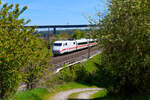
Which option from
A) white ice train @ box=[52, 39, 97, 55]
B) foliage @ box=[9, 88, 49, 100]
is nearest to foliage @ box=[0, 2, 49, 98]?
foliage @ box=[9, 88, 49, 100]

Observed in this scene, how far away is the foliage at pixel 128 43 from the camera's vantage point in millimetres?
13555

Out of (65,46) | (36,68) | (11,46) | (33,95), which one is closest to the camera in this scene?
(11,46)

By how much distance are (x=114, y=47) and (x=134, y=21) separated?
262 centimetres

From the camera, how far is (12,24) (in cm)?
1392

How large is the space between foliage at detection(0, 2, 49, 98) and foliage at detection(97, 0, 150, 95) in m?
5.43

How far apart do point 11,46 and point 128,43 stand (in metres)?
7.59

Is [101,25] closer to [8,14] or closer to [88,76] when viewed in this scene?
[8,14]

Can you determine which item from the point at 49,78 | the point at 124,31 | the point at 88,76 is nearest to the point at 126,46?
the point at 124,31

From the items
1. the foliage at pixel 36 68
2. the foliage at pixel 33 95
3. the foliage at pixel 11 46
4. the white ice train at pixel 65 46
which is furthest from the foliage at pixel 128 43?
the white ice train at pixel 65 46

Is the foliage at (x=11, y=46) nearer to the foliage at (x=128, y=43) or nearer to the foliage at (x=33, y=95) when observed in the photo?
the foliage at (x=33, y=95)

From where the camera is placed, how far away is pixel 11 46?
13.6 metres

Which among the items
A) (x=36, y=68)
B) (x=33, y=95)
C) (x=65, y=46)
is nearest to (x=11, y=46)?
(x=33, y=95)

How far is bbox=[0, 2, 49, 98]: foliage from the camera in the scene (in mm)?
13297

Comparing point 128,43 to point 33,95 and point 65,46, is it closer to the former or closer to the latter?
point 33,95
